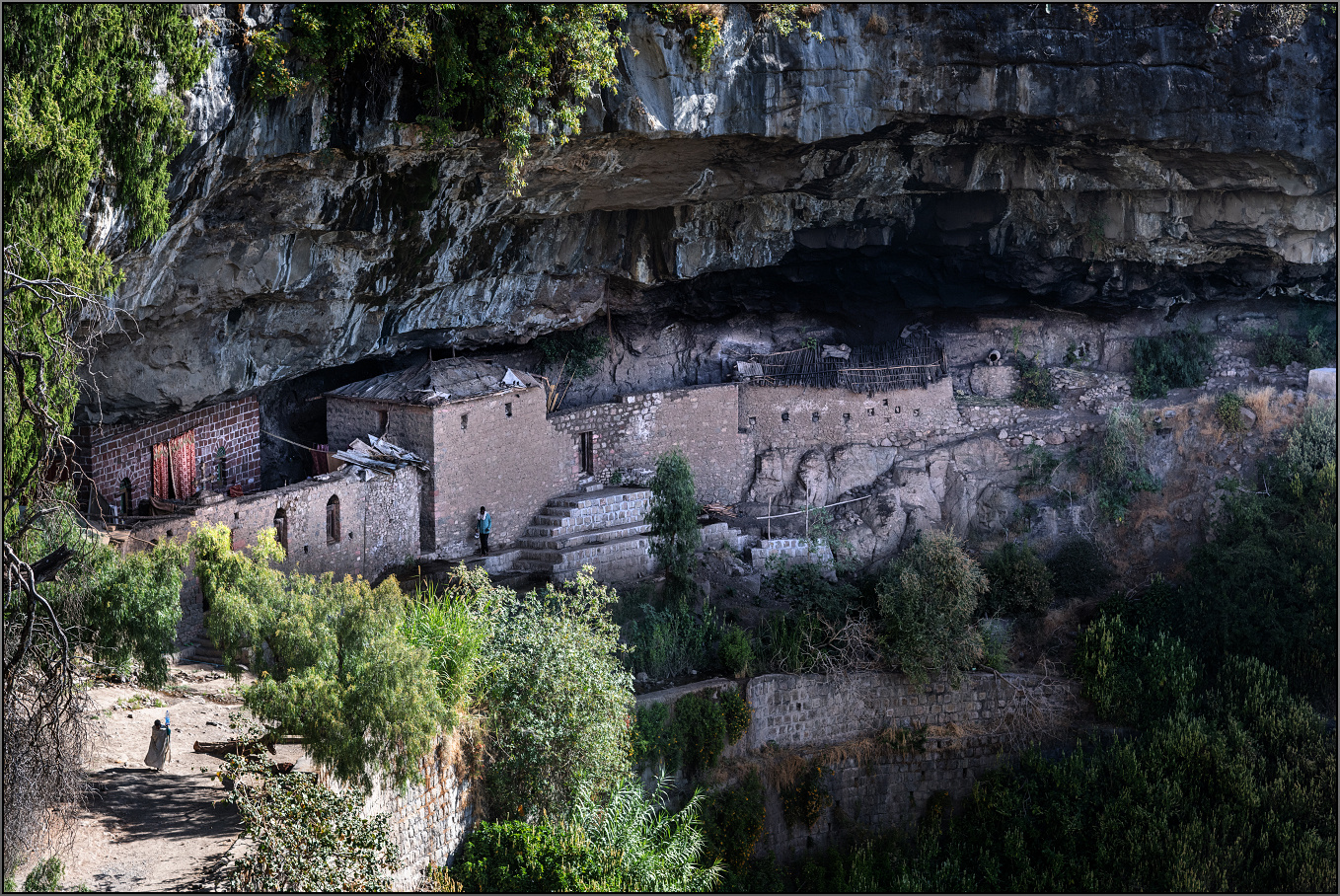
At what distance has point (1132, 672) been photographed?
20.5 metres

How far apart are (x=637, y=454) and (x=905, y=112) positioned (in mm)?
8197

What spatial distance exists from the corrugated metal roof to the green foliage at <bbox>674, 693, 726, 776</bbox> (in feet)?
21.8

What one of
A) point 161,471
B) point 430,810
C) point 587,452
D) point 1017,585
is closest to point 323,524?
point 161,471

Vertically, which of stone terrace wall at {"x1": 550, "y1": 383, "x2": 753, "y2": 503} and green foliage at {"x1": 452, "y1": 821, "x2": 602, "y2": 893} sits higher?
stone terrace wall at {"x1": 550, "y1": 383, "x2": 753, "y2": 503}

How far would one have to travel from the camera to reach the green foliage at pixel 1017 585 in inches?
864

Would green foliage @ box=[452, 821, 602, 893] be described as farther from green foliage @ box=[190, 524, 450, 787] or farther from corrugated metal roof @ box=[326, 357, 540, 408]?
corrugated metal roof @ box=[326, 357, 540, 408]

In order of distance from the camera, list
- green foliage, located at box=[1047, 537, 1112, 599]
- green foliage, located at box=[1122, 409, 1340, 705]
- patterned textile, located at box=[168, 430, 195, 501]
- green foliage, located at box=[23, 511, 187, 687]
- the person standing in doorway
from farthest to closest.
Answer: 1. green foliage, located at box=[1047, 537, 1112, 599]
2. the person standing in doorway
3. green foliage, located at box=[1122, 409, 1340, 705]
4. patterned textile, located at box=[168, 430, 195, 501]
5. green foliage, located at box=[23, 511, 187, 687]

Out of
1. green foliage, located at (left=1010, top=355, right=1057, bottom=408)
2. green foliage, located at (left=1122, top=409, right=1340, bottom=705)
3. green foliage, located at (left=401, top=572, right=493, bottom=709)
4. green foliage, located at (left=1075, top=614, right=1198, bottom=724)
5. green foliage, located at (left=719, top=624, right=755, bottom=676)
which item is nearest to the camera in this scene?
green foliage, located at (left=401, top=572, right=493, bottom=709)

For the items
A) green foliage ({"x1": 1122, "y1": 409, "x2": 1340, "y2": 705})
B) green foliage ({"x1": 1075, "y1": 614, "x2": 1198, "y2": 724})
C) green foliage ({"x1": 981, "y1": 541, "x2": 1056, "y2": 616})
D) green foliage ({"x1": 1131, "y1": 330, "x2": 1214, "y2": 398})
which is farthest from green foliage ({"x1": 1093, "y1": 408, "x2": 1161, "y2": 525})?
green foliage ({"x1": 1075, "y1": 614, "x2": 1198, "y2": 724})

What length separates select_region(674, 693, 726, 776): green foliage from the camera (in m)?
18.5

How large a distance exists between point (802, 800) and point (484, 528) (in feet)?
23.4

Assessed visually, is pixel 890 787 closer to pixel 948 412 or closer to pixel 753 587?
pixel 753 587

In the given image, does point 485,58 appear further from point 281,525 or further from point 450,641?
point 281,525

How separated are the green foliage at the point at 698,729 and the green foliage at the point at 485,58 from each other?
26.6ft
